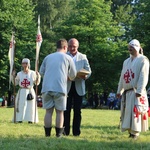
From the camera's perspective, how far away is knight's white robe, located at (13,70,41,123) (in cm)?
1313

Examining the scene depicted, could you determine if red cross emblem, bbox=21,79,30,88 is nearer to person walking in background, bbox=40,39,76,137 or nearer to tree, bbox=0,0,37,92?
person walking in background, bbox=40,39,76,137

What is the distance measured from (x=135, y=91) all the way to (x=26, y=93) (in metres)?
5.62

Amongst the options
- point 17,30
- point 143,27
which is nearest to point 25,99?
point 17,30

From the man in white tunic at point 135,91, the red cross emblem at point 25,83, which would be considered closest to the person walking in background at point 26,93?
the red cross emblem at point 25,83

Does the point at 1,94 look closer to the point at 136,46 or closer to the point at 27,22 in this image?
the point at 27,22

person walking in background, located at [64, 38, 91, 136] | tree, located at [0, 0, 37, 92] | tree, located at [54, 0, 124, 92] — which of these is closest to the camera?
person walking in background, located at [64, 38, 91, 136]

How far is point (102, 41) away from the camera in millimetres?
44312

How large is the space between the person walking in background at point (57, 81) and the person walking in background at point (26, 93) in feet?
16.6

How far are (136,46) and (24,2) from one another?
1467 inches

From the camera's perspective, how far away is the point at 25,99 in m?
13.5

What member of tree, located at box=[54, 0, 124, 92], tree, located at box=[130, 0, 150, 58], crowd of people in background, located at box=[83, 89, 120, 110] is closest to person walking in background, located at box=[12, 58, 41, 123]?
crowd of people in background, located at box=[83, 89, 120, 110]

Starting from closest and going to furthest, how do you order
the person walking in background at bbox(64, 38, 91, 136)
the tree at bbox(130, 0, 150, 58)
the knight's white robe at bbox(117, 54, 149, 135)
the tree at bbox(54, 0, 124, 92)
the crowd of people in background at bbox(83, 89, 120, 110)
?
the knight's white robe at bbox(117, 54, 149, 135), the person walking in background at bbox(64, 38, 91, 136), the crowd of people in background at bbox(83, 89, 120, 110), the tree at bbox(130, 0, 150, 58), the tree at bbox(54, 0, 124, 92)

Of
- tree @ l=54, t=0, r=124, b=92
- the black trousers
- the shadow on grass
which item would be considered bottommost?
the shadow on grass

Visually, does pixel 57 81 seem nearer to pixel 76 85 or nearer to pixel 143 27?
pixel 76 85
